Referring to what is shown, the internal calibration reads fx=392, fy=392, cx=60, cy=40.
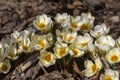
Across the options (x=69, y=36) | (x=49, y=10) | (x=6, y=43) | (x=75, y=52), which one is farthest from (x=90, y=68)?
(x=49, y=10)

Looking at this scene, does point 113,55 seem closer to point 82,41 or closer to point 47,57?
point 82,41

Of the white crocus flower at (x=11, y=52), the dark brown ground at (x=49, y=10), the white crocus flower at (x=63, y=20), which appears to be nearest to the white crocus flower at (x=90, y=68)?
the white crocus flower at (x=63, y=20)

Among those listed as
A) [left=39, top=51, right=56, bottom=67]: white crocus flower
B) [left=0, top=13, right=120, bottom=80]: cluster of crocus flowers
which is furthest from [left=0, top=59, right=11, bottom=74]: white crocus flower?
[left=39, top=51, right=56, bottom=67]: white crocus flower

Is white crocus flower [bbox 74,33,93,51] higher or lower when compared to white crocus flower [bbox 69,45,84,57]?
higher

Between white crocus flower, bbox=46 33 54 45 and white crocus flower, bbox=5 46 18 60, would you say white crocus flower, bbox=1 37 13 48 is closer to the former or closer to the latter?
white crocus flower, bbox=5 46 18 60

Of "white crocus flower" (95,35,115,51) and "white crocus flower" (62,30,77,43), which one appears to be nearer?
"white crocus flower" (95,35,115,51)

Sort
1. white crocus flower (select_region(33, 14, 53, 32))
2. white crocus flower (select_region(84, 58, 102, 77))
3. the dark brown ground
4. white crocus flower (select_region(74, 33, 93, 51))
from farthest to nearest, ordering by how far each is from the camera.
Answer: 1. the dark brown ground
2. white crocus flower (select_region(33, 14, 53, 32))
3. white crocus flower (select_region(74, 33, 93, 51))
4. white crocus flower (select_region(84, 58, 102, 77))

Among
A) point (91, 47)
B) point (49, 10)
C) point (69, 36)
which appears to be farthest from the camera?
point (49, 10)

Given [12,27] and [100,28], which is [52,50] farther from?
[12,27]

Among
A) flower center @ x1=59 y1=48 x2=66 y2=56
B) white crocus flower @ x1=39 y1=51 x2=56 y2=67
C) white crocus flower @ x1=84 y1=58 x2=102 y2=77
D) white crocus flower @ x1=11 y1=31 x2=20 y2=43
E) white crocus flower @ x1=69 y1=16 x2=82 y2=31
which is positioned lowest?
white crocus flower @ x1=84 y1=58 x2=102 y2=77
